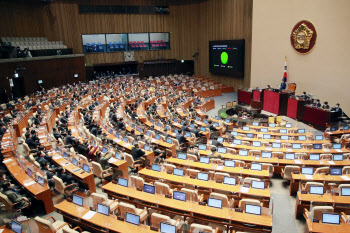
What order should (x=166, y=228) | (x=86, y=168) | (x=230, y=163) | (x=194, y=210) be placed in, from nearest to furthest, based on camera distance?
(x=166, y=228), (x=194, y=210), (x=86, y=168), (x=230, y=163)

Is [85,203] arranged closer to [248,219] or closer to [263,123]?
[248,219]

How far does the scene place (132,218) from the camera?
6348mm

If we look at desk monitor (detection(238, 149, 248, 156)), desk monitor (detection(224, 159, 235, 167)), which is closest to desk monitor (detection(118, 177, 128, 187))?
desk monitor (detection(224, 159, 235, 167))

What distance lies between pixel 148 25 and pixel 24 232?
31175mm

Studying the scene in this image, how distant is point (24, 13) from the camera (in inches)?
1089

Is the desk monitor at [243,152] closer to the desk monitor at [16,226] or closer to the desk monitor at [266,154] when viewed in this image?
the desk monitor at [266,154]

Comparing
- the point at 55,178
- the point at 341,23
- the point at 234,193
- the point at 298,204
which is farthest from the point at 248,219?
the point at 341,23

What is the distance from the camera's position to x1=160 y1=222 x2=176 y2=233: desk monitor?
5779mm

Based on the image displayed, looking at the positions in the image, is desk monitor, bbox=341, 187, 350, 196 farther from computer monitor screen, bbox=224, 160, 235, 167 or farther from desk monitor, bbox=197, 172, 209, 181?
desk monitor, bbox=197, 172, 209, 181

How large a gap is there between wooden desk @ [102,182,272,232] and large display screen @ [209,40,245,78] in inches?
857

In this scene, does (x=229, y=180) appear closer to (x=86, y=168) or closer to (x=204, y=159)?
(x=204, y=159)

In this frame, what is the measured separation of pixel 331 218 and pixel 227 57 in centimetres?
2408

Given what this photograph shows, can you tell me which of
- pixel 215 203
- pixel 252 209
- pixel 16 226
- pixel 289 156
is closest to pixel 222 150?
pixel 289 156

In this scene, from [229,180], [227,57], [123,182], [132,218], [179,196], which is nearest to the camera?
[132,218]
